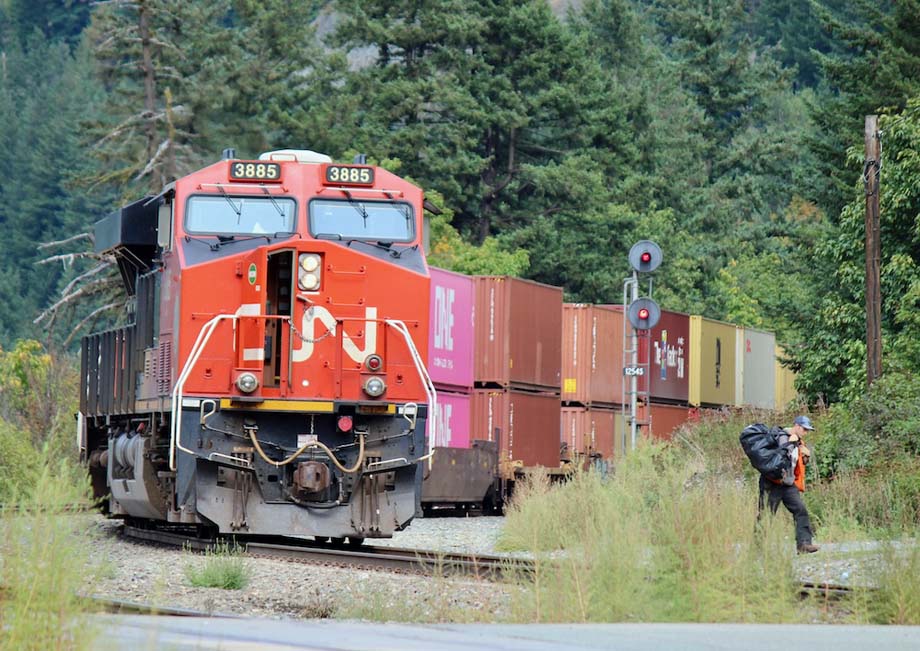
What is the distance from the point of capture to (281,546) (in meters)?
16.2

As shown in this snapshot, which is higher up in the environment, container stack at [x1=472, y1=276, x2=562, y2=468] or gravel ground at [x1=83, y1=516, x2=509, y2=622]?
container stack at [x1=472, y1=276, x2=562, y2=468]

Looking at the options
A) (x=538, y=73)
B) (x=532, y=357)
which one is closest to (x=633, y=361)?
(x=532, y=357)

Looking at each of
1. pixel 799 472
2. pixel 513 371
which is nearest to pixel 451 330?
pixel 513 371

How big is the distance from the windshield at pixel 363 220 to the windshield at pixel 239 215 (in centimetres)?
30

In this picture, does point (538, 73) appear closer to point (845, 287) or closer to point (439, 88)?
point (439, 88)

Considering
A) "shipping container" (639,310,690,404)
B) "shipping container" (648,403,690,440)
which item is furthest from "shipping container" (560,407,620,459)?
"shipping container" (639,310,690,404)

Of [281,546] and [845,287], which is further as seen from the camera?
[845,287]

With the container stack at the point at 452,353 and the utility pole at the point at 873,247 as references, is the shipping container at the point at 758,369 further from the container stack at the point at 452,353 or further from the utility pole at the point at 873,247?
the utility pole at the point at 873,247

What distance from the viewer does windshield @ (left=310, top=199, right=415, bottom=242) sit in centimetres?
1672

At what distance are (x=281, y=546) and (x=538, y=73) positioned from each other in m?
42.3

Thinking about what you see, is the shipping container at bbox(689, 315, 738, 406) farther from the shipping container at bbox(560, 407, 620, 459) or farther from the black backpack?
the black backpack

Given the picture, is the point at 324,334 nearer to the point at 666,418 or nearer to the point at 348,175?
the point at 348,175

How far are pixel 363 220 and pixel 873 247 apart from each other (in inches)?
426

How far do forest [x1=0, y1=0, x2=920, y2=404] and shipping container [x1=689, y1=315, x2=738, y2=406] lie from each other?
181 cm
